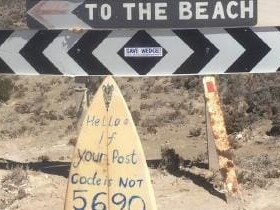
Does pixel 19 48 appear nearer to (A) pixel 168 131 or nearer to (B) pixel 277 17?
(B) pixel 277 17

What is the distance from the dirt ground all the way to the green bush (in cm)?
6

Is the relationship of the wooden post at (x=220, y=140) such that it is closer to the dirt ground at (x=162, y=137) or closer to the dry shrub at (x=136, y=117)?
the dirt ground at (x=162, y=137)

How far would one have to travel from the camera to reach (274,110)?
12773 millimetres

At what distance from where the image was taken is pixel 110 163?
14.3 feet

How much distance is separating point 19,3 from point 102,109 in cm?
4569

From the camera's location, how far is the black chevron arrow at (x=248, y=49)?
6211mm

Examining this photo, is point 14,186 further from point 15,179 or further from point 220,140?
point 220,140

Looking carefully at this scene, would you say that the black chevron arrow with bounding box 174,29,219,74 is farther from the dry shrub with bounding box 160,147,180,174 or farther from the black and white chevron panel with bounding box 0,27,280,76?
the dry shrub with bounding box 160,147,180,174

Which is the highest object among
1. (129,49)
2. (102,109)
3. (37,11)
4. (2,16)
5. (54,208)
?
(2,16)

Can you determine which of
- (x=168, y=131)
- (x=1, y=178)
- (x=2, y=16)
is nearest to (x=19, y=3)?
(x=2, y=16)

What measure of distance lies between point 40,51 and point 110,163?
2.39m

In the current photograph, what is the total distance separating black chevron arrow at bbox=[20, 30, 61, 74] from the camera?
640cm

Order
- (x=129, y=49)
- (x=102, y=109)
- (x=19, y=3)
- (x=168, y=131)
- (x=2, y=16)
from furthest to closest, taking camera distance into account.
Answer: (x=19, y=3) < (x=2, y=16) < (x=168, y=131) < (x=129, y=49) < (x=102, y=109)

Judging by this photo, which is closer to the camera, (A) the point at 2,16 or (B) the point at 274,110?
(B) the point at 274,110
